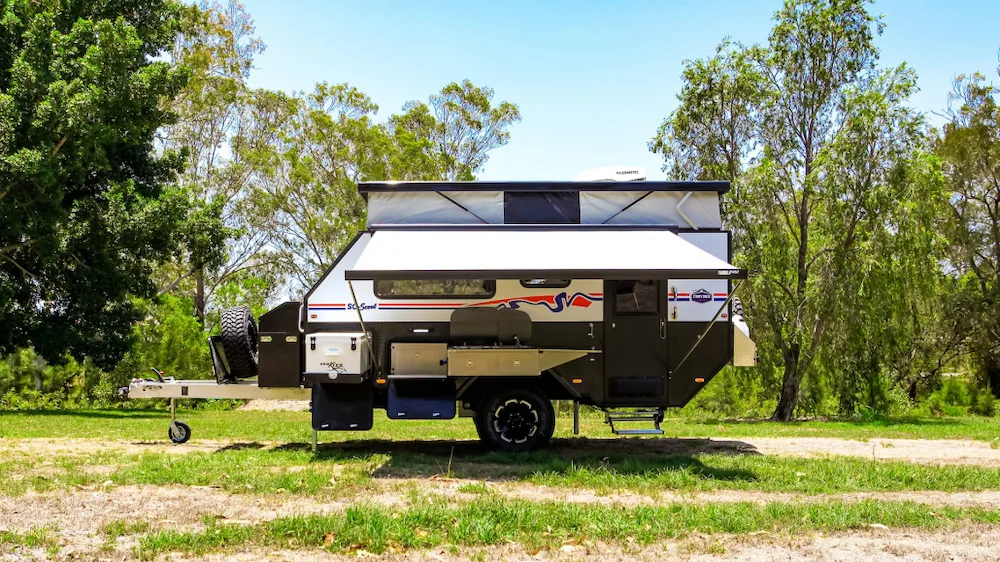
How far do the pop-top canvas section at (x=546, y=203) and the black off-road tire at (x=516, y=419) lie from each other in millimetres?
2005

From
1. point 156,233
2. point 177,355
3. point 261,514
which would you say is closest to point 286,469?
point 261,514

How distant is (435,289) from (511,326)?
3.15 feet

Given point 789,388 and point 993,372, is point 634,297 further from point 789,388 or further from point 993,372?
point 993,372

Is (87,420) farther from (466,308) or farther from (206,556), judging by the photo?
(206,556)

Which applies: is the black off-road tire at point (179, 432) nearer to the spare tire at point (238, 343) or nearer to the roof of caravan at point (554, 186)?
the spare tire at point (238, 343)

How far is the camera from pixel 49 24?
21.8m

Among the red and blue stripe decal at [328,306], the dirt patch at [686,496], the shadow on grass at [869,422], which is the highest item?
the red and blue stripe decal at [328,306]

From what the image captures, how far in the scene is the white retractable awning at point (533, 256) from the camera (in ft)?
28.4

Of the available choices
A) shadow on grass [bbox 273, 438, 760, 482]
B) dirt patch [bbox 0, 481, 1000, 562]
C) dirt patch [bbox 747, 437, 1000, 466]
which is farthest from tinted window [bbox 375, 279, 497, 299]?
dirt patch [bbox 747, 437, 1000, 466]

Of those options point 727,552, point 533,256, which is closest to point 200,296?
point 533,256

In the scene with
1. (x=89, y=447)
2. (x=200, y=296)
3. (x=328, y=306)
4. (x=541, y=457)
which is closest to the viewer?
(x=541, y=457)

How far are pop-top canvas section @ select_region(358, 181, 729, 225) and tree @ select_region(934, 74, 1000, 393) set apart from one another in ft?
75.4

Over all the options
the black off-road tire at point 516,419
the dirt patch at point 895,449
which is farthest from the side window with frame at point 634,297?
the dirt patch at point 895,449

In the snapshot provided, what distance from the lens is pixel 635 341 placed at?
34.2 feet
